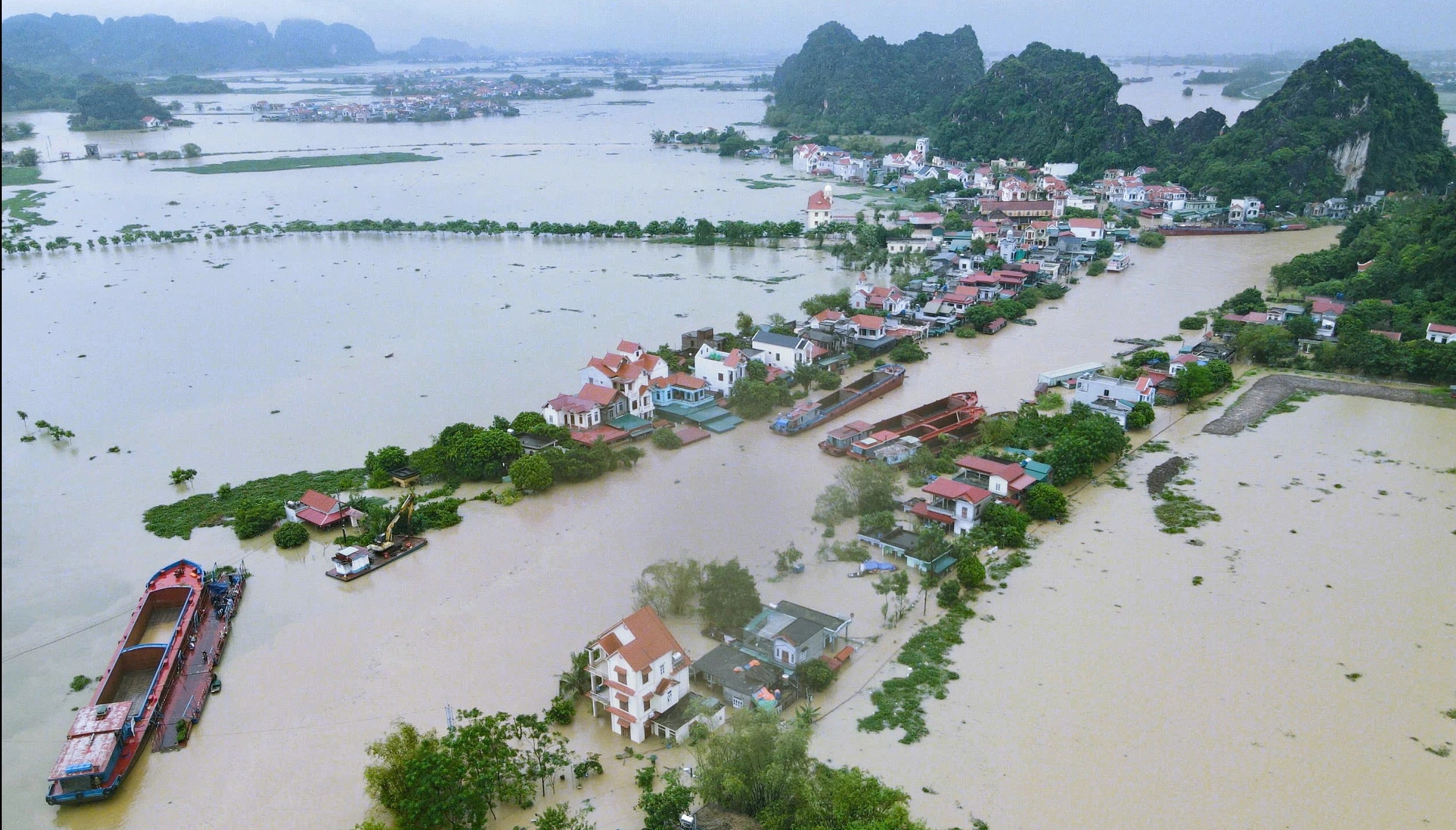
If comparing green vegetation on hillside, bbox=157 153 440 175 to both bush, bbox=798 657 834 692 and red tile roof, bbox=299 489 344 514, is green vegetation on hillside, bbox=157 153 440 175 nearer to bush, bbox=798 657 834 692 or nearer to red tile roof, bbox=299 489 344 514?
red tile roof, bbox=299 489 344 514

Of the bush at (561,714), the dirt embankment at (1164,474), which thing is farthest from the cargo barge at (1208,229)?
the bush at (561,714)

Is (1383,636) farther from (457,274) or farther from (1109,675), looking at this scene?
(457,274)

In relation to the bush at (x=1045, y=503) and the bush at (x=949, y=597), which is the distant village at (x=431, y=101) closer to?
the bush at (x=1045, y=503)

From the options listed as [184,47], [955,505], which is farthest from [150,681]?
[184,47]

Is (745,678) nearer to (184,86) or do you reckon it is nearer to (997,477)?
(997,477)

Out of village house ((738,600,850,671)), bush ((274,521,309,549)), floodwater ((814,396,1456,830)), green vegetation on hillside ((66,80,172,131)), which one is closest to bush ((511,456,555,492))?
bush ((274,521,309,549))

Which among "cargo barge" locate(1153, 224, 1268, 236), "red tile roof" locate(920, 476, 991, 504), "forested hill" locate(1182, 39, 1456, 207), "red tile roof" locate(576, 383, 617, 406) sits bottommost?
"red tile roof" locate(920, 476, 991, 504)
